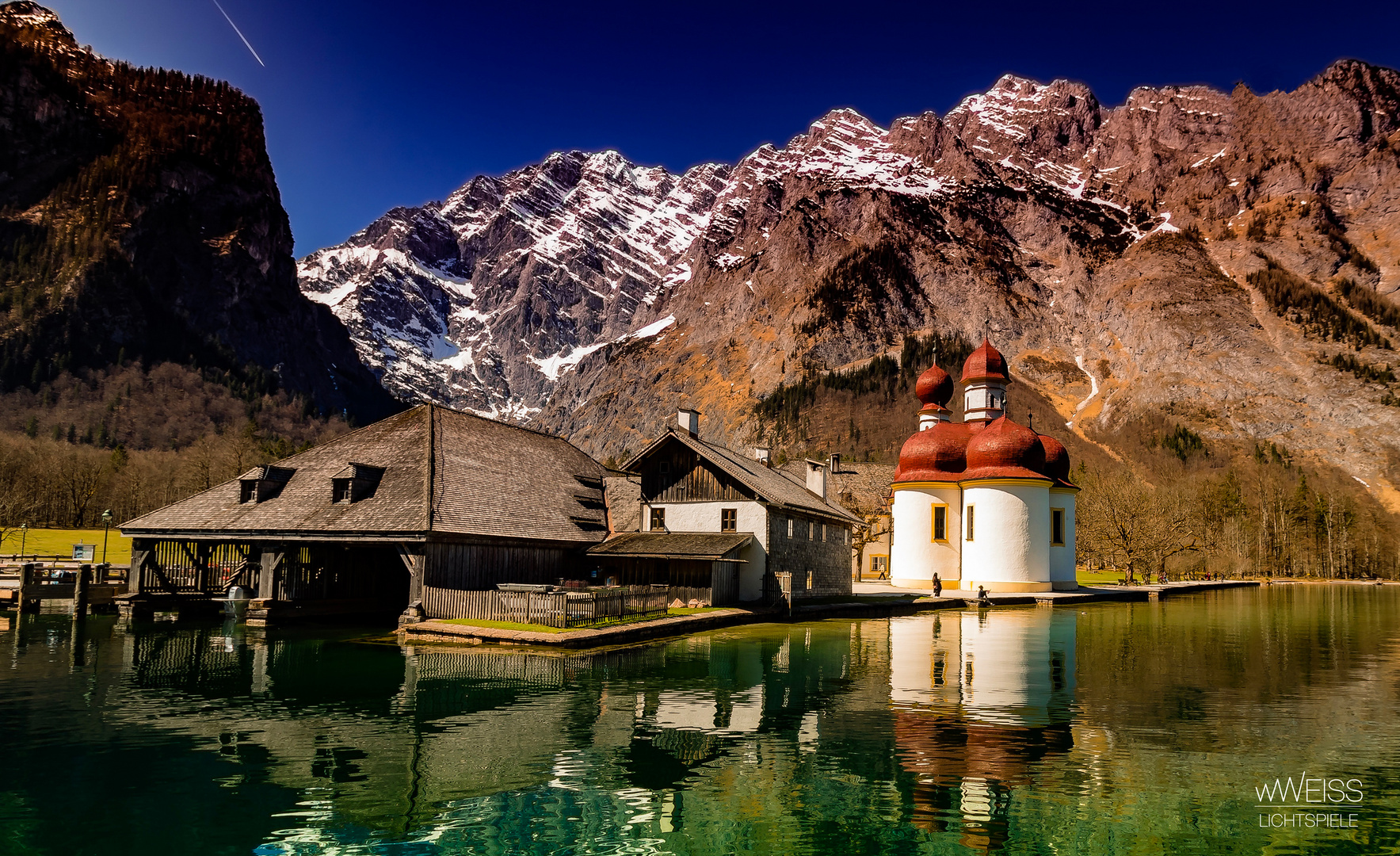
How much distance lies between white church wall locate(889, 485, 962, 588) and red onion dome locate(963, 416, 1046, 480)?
343 centimetres

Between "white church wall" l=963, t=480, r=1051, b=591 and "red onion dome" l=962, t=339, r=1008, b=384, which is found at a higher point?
"red onion dome" l=962, t=339, r=1008, b=384

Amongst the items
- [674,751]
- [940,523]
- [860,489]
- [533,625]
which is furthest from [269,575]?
[860,489]

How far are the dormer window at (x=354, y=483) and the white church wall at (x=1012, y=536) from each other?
41.3 meters

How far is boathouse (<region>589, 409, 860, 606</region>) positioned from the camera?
4072cm

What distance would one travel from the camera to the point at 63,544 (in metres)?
71.9

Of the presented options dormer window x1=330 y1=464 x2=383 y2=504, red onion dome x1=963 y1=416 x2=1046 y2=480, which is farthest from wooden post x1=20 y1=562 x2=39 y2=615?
red onion dome x1=963 y1=416 x2=1046 y2=480

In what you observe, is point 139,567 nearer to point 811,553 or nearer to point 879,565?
point 811,553

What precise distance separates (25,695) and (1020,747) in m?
21.3

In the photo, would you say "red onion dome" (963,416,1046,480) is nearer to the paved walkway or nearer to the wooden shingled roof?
the paved walkway

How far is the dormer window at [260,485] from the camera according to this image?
38.5m

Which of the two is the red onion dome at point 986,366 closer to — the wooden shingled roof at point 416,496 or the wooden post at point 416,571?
the wooden shingled roof at point 416,496

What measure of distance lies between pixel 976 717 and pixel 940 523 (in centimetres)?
4795

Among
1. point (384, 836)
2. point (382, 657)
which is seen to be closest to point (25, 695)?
point (382, 657)

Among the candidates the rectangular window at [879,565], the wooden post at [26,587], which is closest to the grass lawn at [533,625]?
the wooden post at [26,587]
